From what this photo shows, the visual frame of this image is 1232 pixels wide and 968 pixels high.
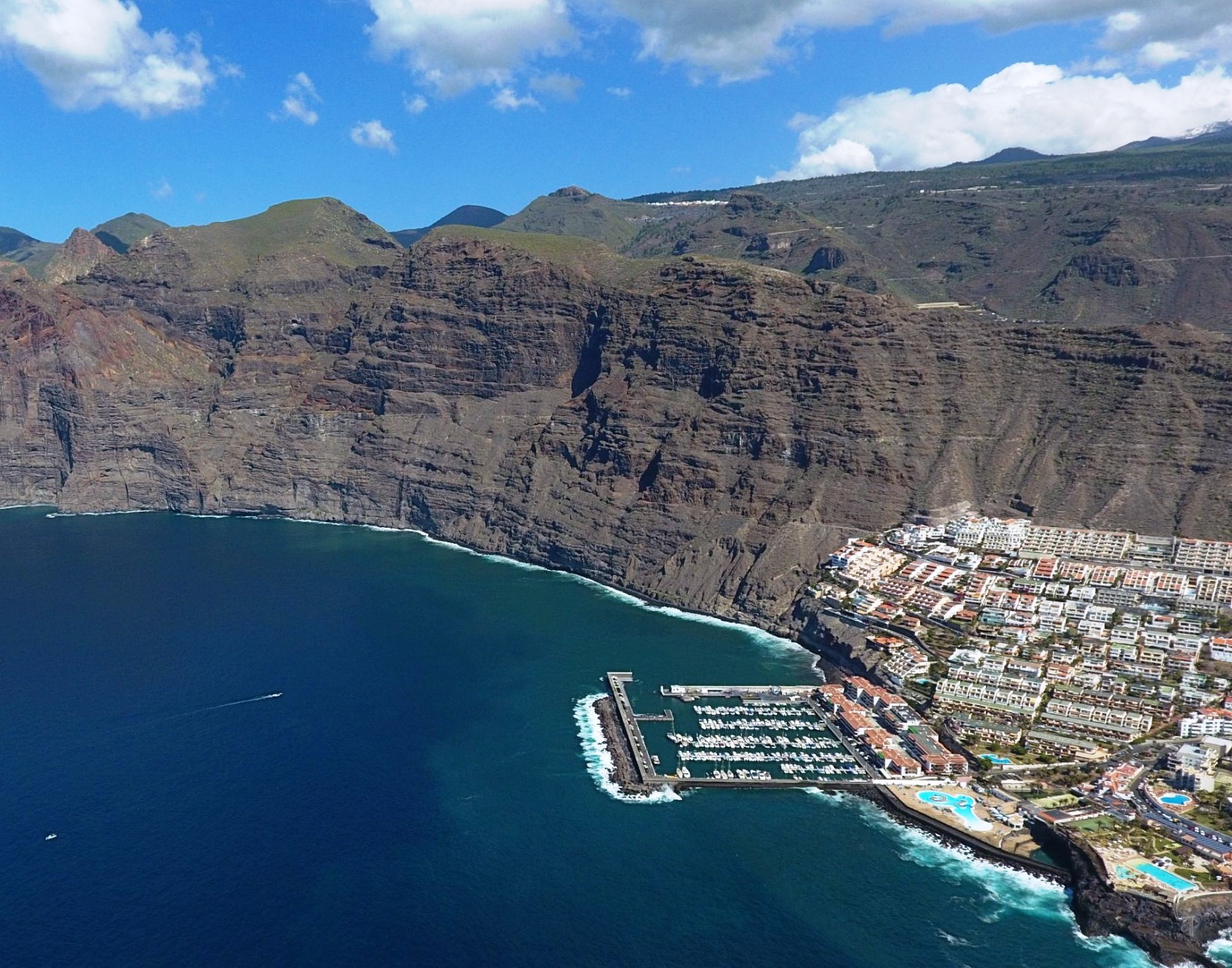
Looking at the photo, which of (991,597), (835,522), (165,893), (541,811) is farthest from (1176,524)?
(165,893)

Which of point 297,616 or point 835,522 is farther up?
point 835,522

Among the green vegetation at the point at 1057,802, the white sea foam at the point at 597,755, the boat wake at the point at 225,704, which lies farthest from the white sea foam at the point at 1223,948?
the boat wake at the point at 225,704

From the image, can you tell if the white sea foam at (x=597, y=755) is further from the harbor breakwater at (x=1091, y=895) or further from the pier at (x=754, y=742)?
the pier at (x=754, y=742)

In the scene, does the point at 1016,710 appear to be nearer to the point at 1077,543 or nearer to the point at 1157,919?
the point at 1157,919

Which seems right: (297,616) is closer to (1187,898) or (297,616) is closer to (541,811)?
(541,811)

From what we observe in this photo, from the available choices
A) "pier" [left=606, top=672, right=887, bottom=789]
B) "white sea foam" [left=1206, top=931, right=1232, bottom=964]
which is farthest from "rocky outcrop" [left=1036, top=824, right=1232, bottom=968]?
"pier" [left=606, top=672, right=887, bottom=789]

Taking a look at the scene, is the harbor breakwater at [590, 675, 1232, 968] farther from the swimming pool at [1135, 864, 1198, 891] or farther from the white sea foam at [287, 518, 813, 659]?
the white sea foam at [287, 518, 813, 659]

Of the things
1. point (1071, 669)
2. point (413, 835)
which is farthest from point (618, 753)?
point (1071, 669)
